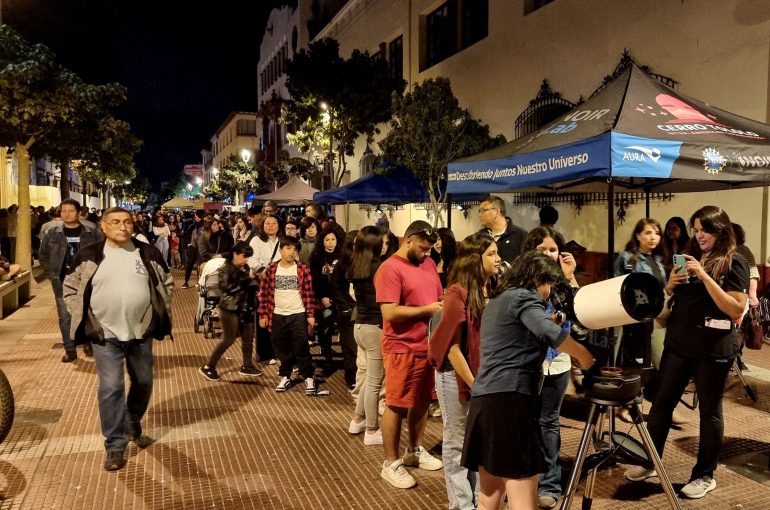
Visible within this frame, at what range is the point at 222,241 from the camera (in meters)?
13.4

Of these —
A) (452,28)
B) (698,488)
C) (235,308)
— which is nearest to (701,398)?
(698,488)

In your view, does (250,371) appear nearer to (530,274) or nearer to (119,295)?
(119,295)

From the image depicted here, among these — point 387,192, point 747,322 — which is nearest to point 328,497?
point 747,322

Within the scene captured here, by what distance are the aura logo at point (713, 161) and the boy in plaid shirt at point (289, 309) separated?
3.99 m

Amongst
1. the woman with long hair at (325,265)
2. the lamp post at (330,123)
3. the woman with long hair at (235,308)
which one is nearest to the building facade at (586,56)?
the lamp post at (330,123)

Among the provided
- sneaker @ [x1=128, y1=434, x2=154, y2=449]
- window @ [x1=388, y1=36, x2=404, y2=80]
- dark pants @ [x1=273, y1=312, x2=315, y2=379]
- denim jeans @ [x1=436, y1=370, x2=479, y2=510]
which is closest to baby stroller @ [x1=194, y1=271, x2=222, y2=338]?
dark pants @ [x1=273, y1=312, x2=315, y2=379]

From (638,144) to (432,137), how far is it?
9.14 m

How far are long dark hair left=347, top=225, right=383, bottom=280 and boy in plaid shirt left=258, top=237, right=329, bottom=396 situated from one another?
1151 mm

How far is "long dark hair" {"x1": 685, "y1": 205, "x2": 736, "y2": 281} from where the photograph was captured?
414cm

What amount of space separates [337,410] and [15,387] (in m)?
3.69

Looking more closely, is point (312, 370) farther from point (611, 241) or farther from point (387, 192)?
point (387, 192)

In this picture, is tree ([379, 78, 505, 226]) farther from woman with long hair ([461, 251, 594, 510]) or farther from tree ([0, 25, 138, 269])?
woman with long hair ([461, 251, 594, 510])

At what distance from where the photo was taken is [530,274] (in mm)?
3070

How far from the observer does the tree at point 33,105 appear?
47.4ft
